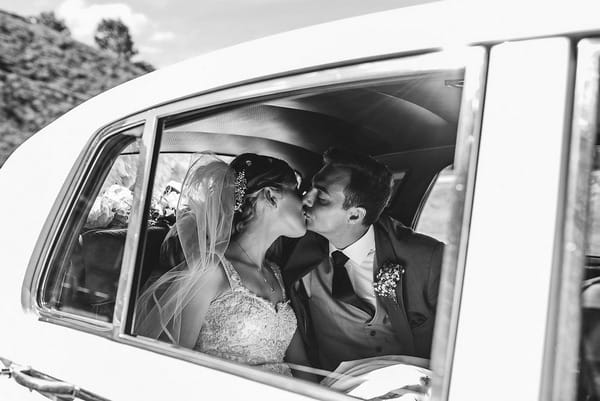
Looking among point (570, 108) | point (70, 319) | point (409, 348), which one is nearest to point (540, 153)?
point (570, 108)

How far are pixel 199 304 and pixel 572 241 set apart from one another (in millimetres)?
1457

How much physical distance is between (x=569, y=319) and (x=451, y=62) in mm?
476

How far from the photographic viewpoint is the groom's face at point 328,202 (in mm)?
2691

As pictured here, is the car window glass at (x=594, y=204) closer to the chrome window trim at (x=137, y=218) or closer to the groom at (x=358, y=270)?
the chrome window trim at (x=137, y=218)

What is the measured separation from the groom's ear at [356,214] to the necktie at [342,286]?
173 mm

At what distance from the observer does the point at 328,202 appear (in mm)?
2689

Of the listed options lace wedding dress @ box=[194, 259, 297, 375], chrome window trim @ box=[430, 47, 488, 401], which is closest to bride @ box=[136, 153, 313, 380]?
lace wedding dress @ box=[194, 259, 297, 375]

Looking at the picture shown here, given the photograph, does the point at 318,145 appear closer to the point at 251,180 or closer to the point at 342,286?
the point at 251,180

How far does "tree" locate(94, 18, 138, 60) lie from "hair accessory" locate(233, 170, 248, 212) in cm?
5333

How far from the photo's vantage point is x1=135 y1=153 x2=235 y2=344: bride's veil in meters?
1.80

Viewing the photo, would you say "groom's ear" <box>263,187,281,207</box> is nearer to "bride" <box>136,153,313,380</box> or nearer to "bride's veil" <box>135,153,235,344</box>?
"bride" <box>136,153,313,380</box>

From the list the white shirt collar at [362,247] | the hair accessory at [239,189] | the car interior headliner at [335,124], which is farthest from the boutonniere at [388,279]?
the hair accessory at [239,189]

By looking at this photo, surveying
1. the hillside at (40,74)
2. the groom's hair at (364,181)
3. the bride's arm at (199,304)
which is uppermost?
the hillside at (40,74)

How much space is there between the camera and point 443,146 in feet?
8.46
